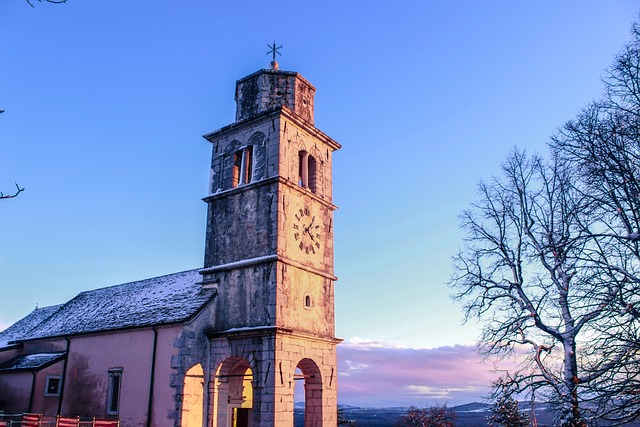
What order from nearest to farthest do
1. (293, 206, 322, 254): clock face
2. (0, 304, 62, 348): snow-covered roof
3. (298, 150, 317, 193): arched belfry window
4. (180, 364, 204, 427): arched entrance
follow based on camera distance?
(180, 364, 204, 427): arched entrance < (293, 206, 322, 254): clock face < (298, 150, 317, 193): arched belfry window < (0, 304, 62, 348): snow-covered roof

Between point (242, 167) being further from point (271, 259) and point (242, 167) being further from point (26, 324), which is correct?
point (26, 324)

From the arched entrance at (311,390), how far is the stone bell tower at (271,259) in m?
0.04

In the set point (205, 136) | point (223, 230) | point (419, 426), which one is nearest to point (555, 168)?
point (223, 230)

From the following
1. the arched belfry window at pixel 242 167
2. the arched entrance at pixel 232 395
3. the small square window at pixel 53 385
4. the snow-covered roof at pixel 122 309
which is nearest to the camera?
the arched entrance at pixel 232 395

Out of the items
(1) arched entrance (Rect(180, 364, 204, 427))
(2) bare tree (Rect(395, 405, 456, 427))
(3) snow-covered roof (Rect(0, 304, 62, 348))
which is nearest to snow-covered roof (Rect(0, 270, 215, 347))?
(3) snow-covered roof (Rect(0, 304, 62, 348))

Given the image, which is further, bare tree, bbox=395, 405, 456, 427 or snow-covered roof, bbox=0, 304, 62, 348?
bare tree, bbox=395, 405, 456, 427

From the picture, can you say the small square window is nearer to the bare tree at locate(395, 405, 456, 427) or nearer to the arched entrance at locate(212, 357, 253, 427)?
the arched entrance at locate(212, 357, 253, 427)

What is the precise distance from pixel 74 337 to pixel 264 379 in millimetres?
12064

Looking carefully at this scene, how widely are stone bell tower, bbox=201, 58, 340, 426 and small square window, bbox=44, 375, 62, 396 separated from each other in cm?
948

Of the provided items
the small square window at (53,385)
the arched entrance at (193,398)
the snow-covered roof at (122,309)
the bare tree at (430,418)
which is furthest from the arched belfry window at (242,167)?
the bare tree at (430,418)

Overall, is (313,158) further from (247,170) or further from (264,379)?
(264,379)

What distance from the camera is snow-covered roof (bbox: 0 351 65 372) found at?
2517 cm

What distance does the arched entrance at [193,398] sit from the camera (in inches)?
762

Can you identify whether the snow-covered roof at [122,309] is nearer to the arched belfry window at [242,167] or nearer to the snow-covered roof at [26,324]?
the snow-covered roof at [26,324]
